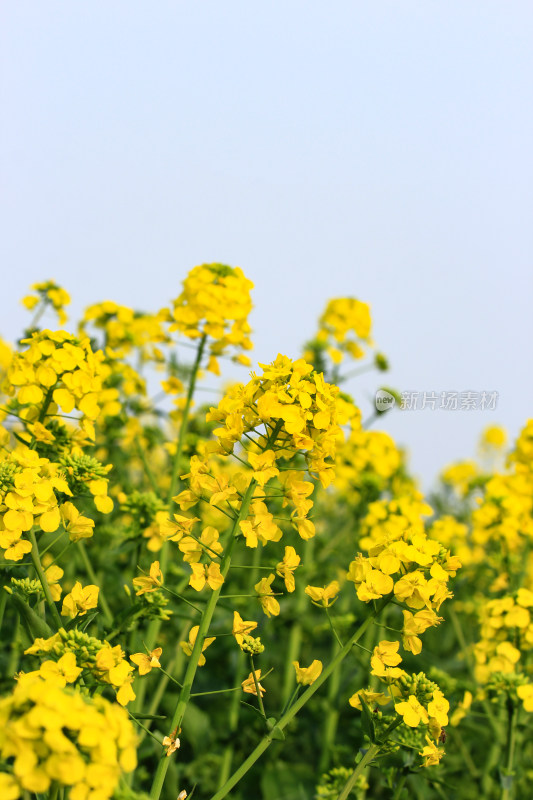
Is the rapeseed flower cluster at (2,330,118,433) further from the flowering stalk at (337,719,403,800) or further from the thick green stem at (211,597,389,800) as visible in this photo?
the flowering stalk at (337,719,403,800)

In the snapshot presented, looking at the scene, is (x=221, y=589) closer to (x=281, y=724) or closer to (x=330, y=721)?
(x=330, y=721)

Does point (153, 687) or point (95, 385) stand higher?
point (95, 385)

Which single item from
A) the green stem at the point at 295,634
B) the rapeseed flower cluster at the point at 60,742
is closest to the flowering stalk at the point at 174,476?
the green stem at the point at 295,634

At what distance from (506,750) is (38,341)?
228cm

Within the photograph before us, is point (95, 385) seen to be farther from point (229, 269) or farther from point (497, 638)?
point (497, 638)

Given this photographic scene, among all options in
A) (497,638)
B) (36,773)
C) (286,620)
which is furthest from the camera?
(286,620)

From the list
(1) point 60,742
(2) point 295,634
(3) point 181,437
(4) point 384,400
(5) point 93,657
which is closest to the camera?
(1) point 60,742

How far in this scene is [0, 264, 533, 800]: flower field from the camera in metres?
1.81

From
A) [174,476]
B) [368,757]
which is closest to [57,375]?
[174,476]

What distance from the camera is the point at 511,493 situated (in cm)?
443

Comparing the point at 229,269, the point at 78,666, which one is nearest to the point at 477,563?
the point at 229,269

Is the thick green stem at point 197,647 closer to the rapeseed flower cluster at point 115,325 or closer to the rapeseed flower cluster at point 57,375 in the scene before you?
the rapeseed flower cluster at point 57,375

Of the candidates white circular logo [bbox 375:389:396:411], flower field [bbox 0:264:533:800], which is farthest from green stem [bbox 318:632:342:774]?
white circular logo [bbox 375:389:396:411]

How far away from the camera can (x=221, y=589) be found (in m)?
3.35
